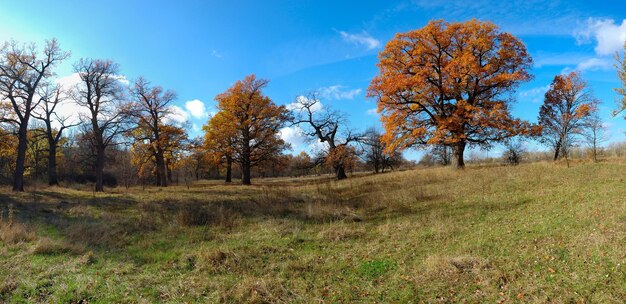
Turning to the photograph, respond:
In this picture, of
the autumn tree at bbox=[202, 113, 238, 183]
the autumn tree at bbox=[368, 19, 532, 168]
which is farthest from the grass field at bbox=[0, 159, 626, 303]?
the autumn tree at bbox=[202, 113, 238, 183]

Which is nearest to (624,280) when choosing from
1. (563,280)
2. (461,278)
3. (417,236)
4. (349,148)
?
(563,280)

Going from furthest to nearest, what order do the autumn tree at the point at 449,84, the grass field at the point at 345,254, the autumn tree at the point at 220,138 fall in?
the autumn tree at the point at 220,138
the autumn tree at the point at 449,84
the grass field at the point at 345,254

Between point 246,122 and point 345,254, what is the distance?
2784cm

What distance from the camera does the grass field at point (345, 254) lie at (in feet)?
16.8

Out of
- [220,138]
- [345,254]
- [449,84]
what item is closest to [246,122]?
[220,138]

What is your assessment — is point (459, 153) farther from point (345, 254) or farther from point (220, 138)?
point (220, 138)

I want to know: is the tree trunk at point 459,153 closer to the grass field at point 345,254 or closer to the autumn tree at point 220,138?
the grass field at point 345,254

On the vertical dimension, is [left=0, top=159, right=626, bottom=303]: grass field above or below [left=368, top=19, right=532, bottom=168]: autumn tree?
below

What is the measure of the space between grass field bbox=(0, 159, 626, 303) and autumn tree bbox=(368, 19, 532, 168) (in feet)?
34.9

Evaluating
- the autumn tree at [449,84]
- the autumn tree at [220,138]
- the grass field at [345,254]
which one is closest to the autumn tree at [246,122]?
the autumn tree at [220,138]

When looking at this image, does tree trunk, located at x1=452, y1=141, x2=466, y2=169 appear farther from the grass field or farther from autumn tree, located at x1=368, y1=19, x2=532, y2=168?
the grass field

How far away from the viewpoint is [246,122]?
33312 mm

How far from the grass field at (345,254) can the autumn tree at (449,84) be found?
10.6 m

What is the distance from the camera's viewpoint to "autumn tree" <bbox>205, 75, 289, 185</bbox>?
3309 cm
